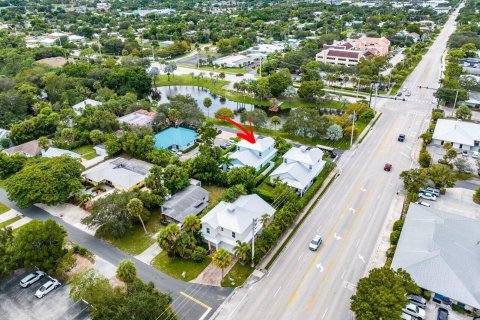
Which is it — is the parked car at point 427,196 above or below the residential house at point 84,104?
below

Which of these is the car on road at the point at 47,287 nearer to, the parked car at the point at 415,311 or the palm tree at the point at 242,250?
the palm tree at the point at 242,250

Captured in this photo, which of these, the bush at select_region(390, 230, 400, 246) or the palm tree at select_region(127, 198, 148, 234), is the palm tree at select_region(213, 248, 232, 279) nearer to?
the palm tree at select_region(127, 198, 148, 234)

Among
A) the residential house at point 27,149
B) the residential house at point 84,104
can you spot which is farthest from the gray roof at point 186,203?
the residential house at point 84,104

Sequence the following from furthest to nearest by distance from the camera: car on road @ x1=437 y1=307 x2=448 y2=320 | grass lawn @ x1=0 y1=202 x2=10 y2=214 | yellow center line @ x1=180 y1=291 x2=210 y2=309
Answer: grass lawn @ x1=0 y1=202 x2=10 y2=214
yellow center line @ x1=180 y1=291 x2=210 y2=309
car on road @ x1=437 y1=307 x2=448 y2=320

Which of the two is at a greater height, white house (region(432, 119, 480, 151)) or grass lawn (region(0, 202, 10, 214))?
white house (region(432, 119, 480, 151))

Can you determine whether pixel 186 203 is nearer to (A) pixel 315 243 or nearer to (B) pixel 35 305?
(A) pixel 315 243

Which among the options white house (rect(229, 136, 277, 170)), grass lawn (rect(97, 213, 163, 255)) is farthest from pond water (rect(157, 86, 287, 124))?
grass lawn (rect(97, 213, 163, 255))

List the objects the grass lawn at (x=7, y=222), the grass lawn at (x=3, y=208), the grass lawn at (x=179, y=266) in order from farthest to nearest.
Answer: the grass lawn at (x=3, y=208), the grass lawn at (x=7, y=222), the grass lawn at (x=179, y=266)
